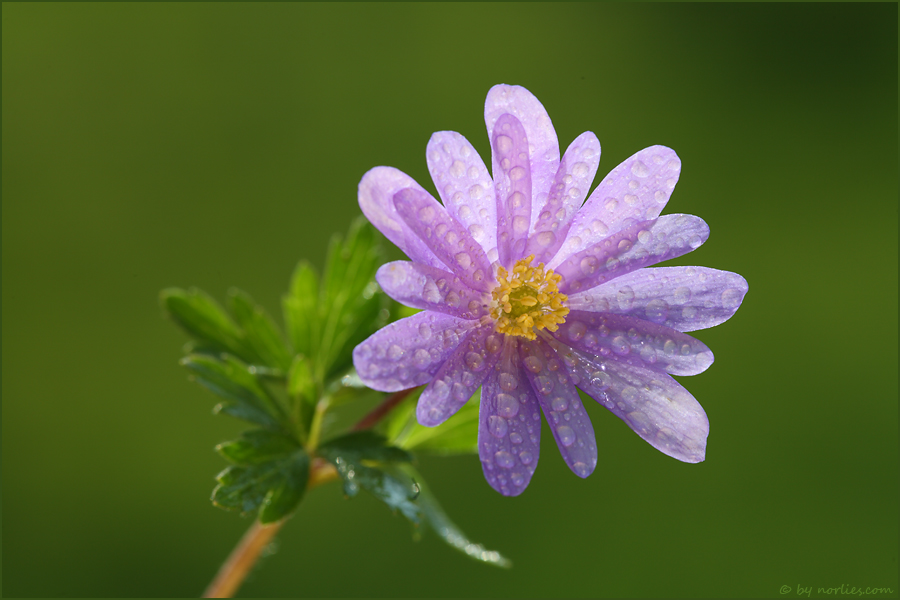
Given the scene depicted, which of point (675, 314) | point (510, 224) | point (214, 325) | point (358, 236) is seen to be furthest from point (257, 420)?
point (675, 314)

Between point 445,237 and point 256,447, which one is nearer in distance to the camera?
point 445,237

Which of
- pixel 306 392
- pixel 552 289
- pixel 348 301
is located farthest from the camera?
pixel 348 301

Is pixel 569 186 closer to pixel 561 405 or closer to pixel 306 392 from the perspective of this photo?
pixel 561 405

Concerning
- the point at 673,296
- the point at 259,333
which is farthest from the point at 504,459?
the point at 259,333

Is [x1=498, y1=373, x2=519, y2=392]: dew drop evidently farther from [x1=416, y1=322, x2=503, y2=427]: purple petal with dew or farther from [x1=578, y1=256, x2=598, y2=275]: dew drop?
[x1=578, y1=256, x2=598, y2=275]: dew drop

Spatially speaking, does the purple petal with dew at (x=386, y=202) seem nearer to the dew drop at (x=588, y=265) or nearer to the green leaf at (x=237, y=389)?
the dew drop at (x=588, y=265)

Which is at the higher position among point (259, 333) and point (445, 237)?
point (445, 237)

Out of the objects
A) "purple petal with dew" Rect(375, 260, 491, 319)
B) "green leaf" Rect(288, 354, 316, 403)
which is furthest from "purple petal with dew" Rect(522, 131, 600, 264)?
"green leaf" Rect(288, 354, 316, 403)
